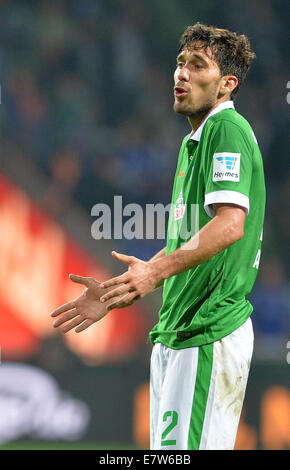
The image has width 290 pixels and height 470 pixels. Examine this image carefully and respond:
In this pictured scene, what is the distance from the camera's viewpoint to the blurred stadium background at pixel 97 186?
7926 millimetres

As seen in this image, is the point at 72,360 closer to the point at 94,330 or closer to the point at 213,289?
the point at 94,330

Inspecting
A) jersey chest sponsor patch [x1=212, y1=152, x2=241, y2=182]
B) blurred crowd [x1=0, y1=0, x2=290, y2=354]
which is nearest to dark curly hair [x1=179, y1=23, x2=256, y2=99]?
jersey chest sponsor patch [x1=212, y1=152, x2=241, y2=182]

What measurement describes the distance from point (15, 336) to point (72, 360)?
721 mm

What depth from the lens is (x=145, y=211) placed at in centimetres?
964

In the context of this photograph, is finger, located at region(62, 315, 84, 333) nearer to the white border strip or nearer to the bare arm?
the bare arm

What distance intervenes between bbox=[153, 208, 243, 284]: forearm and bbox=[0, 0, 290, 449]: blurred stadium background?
525 centimetres

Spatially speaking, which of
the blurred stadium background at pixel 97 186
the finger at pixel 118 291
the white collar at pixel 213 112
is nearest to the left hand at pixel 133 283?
the finger at pixel 118 291

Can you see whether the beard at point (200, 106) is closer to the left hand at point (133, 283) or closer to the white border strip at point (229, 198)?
the white border strip at point (229, 198)

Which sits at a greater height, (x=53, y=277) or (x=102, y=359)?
(x=53, y=277)

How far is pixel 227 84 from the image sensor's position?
10.8 ft

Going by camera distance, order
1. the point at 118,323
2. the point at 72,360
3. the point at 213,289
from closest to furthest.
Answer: the point at 213,289, the point at 72,360, the point at 118,323

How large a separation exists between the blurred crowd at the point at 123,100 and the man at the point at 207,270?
18.4ft

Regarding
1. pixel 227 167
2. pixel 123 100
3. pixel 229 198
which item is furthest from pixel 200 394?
pixel 123 100

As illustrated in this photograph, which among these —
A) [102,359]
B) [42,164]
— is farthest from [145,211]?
[102,359]
